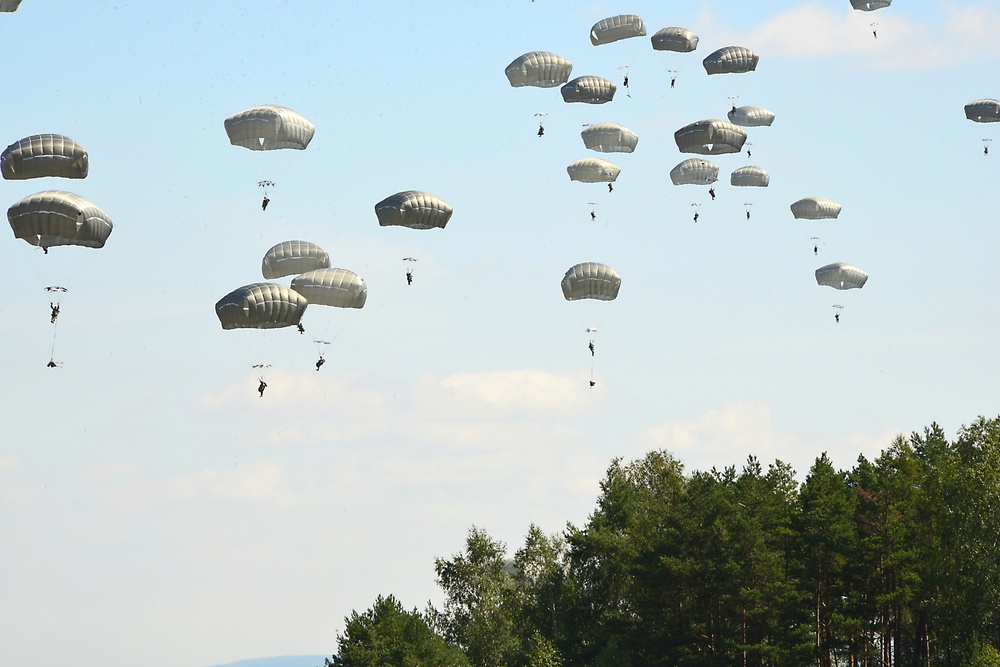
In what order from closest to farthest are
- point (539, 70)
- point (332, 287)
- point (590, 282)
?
point (332, 287) < point (590, 282) < point (539, 70)

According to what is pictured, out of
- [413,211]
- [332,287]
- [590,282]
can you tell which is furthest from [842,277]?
[332,287]

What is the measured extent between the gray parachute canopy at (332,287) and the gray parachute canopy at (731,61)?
103ft

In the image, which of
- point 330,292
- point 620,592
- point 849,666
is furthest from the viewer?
point 620,592

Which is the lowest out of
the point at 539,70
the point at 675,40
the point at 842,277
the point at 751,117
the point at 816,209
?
the point at 842,277

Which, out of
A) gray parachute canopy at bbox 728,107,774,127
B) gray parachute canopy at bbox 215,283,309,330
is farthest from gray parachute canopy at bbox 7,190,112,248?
gray parachute canopy at bbox 728,107,774,127

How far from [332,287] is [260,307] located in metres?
6.79

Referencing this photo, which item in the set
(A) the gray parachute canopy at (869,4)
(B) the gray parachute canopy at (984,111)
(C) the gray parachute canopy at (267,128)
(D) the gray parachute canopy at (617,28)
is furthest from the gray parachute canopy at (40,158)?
(B) the gray parachute canopy at (984,111)

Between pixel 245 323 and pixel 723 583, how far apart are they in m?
28.6

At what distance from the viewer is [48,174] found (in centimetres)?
6700

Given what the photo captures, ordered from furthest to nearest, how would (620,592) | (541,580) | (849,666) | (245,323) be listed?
(541,580) < (620,592) < (849,666) < (245,323)

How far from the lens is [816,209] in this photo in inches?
3846

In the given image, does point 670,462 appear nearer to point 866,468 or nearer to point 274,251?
point 866,468

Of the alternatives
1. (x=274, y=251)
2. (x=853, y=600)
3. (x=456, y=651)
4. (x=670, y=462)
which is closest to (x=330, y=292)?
(x=274, y=251)

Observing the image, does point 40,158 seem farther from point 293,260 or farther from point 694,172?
point 694,172
